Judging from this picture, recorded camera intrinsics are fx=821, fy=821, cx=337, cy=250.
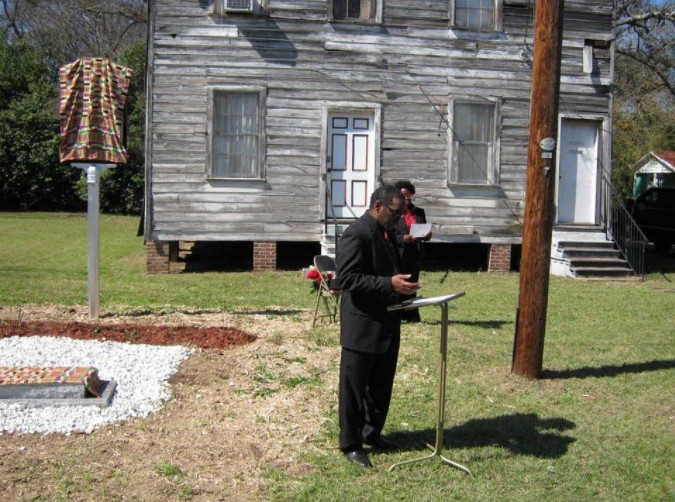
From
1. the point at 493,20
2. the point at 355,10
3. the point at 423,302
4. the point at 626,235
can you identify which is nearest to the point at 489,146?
the point at 493,20

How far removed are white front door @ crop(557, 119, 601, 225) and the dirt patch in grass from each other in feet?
30.3

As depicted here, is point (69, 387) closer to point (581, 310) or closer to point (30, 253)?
point (581, 310)

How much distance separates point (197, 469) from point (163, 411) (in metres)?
1.11

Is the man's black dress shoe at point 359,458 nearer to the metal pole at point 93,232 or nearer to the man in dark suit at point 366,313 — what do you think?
the man in dark suit at point 366,313

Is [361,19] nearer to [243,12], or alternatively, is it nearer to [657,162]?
[243,12]

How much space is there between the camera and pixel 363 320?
5223 mm

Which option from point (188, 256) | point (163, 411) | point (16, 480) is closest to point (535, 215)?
point (163, 411)

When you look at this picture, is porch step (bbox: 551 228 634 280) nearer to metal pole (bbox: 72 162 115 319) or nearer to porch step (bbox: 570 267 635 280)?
porch step (bbox: 570 267 635 280)

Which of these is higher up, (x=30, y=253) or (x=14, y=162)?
(x=14, y=162)

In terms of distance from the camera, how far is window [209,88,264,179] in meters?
14.9

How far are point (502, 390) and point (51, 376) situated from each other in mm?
3751

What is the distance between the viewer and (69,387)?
610 centimetres

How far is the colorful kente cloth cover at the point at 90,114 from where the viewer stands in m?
9.57

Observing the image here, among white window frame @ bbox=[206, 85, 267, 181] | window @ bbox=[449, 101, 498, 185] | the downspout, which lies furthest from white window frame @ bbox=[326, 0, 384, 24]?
the downspout
